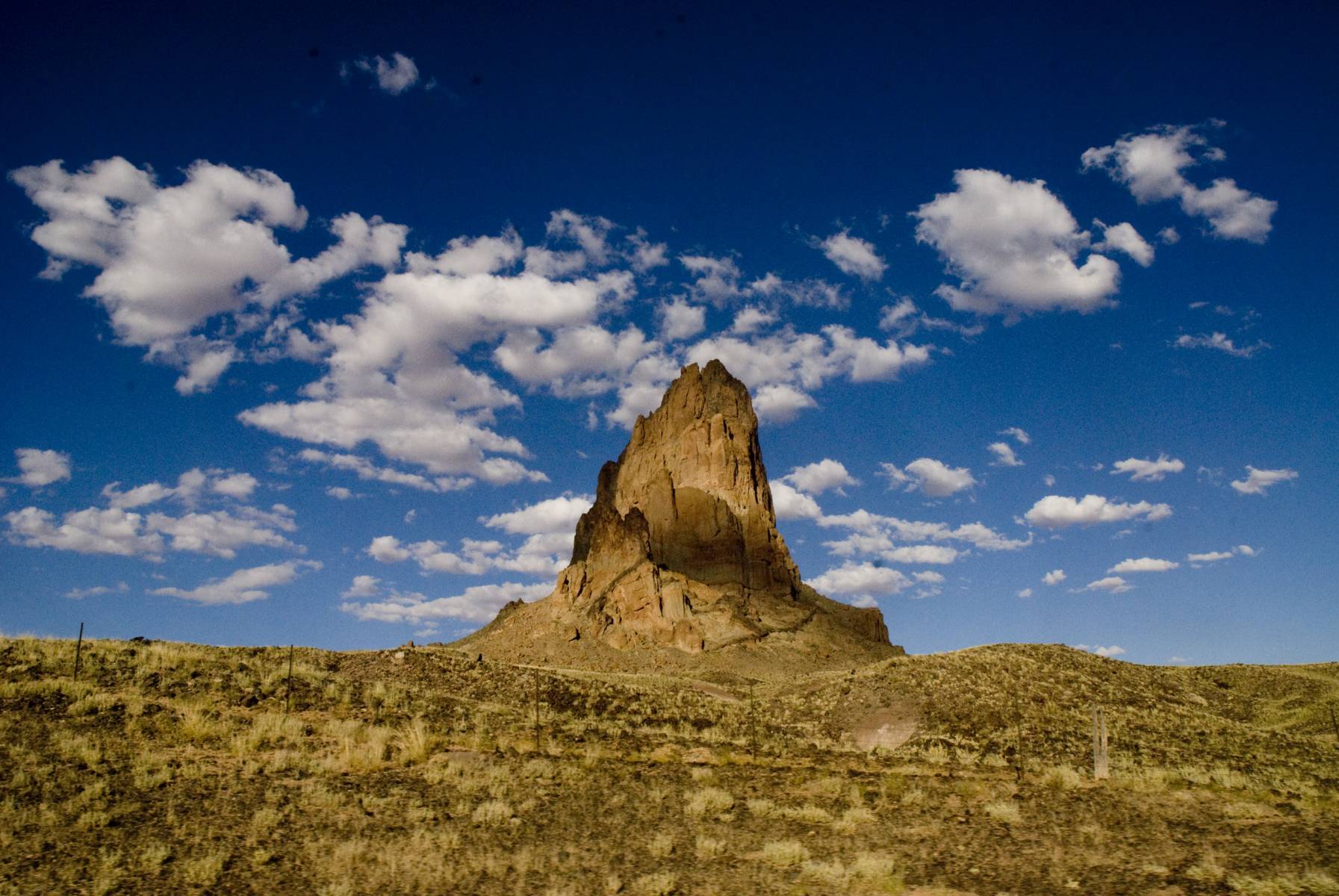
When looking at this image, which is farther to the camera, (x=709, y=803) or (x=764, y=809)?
(x=709, y=803)

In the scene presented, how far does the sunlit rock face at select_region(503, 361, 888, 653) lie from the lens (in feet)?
414

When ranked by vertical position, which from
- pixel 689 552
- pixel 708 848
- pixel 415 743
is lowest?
pixel 708 848

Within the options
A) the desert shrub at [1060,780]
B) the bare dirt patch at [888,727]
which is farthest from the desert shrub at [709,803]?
the bare dirt patch at [888,727]

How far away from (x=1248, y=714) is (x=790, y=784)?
3663 cm

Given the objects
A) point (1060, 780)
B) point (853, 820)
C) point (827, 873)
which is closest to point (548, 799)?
point (853, 820)

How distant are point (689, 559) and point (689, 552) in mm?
1423

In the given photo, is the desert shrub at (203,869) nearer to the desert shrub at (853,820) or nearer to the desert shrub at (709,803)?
the desert shrub at (709,803)

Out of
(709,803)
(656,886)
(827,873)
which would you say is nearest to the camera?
(656,886)

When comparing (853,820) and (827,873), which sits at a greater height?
(853,820)

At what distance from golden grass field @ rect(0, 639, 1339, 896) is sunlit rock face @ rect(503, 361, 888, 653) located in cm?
9325

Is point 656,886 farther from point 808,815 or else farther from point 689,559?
point 689,559

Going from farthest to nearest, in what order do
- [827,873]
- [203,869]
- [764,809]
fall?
[764,809], [827,873], [203,869]

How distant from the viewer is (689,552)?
150750mm

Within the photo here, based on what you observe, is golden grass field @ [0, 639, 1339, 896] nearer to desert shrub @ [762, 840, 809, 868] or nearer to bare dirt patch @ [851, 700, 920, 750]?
desert shrub @ [762, 840, 809, 868]
